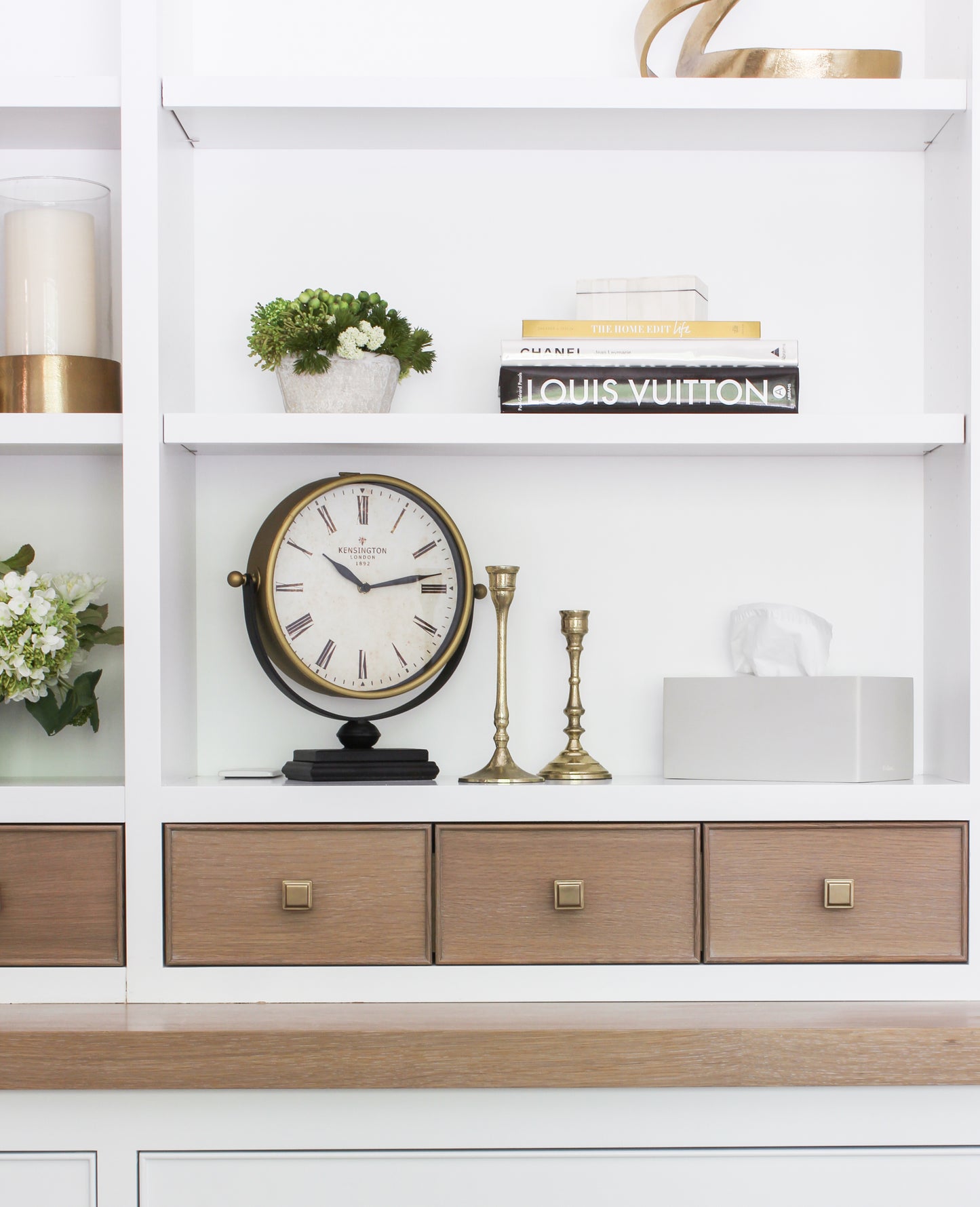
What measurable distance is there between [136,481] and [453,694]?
525 mm

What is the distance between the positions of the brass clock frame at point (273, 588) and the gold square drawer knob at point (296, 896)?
25 cm

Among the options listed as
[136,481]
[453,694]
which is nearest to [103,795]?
[136,481]

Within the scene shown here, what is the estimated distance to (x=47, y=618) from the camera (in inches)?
59.0

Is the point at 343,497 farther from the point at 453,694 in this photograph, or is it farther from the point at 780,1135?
the point at 780,1135

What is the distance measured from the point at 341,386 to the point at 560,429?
29 cm

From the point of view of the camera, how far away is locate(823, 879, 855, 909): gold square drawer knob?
56.9 inches

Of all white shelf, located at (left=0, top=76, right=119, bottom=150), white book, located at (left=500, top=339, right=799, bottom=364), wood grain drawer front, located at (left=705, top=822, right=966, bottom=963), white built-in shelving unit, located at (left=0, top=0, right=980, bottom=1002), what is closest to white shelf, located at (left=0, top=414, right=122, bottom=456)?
white built-in shelving unit, located at (left=0, top=0, right=980, bottom=1002)

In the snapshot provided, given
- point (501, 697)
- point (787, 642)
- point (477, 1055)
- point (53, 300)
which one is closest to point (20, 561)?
point (53, 300)

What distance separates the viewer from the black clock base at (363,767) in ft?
4.89

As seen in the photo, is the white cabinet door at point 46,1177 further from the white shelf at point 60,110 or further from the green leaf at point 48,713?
the white shelf at point 60,110

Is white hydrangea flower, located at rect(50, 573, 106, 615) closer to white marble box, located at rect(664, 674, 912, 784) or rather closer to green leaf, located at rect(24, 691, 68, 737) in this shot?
green leaf, located at rect(24, 691, 68, 737)

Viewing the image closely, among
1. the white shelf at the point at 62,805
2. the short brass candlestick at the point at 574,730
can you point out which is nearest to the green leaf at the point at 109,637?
the white shelf at the point at 62,805

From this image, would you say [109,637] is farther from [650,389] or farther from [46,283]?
[650,389]

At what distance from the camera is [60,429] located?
4.85 feet
